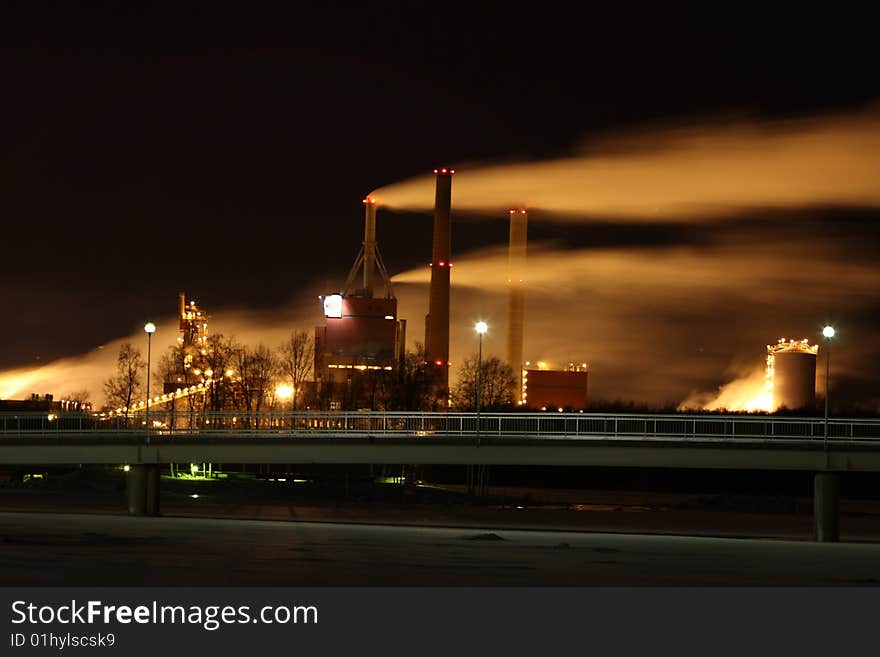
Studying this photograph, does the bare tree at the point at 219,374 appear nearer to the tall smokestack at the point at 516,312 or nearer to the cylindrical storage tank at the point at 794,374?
the tall smokestack at the point at 516,312

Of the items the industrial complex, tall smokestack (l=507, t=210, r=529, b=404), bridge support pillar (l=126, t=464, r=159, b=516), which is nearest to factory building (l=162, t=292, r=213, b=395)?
the industrial complex

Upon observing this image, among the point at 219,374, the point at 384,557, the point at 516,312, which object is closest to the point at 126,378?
the point at 219,374

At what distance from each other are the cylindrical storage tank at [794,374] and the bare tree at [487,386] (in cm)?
3448

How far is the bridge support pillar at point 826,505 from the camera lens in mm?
65000

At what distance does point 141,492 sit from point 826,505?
3385cm

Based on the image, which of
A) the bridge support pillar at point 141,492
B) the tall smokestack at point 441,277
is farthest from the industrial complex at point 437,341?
the bridge support pillar at point 141,492

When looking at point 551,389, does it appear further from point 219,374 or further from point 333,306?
point 219,374

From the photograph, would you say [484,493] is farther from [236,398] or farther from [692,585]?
[692,585]

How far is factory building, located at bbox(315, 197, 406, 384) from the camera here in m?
163

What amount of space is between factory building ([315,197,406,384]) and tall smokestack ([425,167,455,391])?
5796 mm

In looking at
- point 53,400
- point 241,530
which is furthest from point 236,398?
point 241,530

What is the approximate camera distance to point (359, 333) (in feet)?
545

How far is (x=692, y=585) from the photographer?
37.5m
